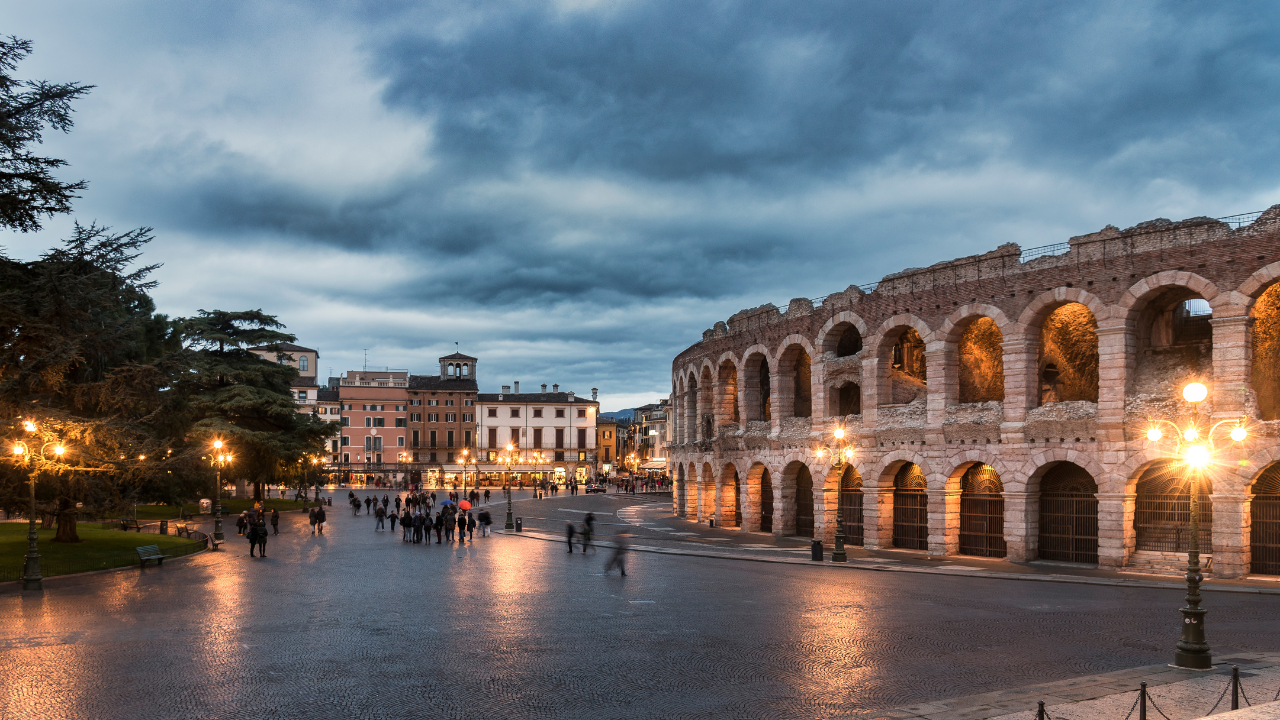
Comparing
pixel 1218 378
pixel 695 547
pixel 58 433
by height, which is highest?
pixel 1218 378

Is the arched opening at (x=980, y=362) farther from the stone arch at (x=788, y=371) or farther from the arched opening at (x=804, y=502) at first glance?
the arched opening at (x=804, y=502)

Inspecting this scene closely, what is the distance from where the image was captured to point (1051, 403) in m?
30.9

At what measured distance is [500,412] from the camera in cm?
11919

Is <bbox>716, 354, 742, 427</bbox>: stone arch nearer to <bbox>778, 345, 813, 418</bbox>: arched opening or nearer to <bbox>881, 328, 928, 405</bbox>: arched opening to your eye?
<bbox>778, 345, 813, 418</bbox>: arched opening

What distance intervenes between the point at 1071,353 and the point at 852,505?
11587 mm

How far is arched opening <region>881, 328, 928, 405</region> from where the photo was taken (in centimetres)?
3756

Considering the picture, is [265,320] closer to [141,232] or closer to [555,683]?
[141,232]

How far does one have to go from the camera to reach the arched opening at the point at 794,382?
142 ft

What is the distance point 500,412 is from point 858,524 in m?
85.2

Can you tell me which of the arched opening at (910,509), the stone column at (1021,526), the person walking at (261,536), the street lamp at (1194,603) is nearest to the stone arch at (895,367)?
the arched opening at (910,509)

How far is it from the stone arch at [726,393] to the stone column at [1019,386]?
20117mm

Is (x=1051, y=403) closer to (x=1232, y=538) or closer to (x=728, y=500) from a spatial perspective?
(x=1232, y=538)

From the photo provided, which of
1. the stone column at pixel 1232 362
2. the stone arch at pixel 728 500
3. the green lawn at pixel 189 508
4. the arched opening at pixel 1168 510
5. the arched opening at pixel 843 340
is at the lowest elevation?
the green lawn at pixel 189 508

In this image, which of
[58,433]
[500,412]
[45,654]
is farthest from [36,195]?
[500,412]
